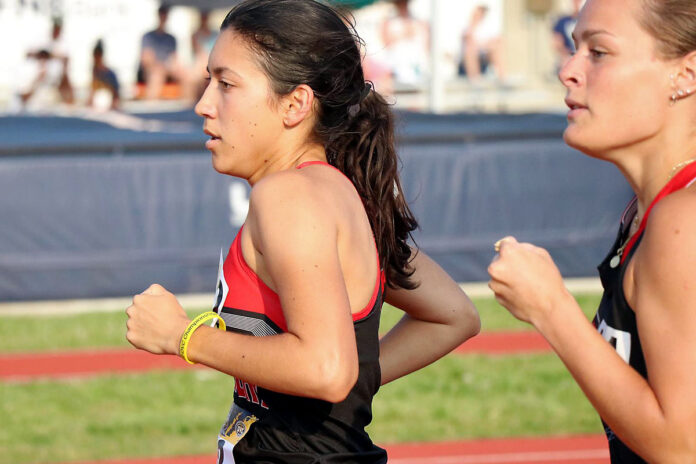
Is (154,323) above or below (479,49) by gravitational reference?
above

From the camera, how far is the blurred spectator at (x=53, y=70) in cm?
1724

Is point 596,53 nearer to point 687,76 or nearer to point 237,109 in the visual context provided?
point 687,76

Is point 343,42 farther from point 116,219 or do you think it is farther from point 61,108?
point 61,108

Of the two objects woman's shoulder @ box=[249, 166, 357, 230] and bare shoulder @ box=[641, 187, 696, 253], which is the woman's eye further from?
woman's shoulder @ box=[249, 166, 357, 230]

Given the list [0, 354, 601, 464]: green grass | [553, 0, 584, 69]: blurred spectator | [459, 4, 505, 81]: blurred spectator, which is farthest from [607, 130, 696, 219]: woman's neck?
[459, 4, 505, 81]: blurred spectator

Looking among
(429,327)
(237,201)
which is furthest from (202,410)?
(429,327)

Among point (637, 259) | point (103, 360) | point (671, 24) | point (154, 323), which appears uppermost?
point (671, 24)

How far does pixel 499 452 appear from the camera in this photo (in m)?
5.64

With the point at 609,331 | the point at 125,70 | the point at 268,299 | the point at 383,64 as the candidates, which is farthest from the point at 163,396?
the point at 125,70

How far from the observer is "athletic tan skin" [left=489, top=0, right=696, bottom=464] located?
6.16 feet

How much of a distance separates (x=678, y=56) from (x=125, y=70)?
2071 centimetres

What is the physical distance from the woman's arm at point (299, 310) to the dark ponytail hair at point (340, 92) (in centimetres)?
30

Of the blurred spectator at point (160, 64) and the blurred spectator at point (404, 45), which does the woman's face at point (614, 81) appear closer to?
the blurred spectator at point (404, 45)

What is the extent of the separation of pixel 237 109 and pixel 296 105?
0.14m
